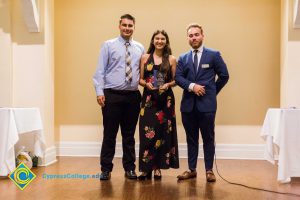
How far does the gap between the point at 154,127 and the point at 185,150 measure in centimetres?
178

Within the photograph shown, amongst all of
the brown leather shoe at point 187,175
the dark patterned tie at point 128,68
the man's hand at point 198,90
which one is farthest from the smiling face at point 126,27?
the brown leather shoe at point 187,175

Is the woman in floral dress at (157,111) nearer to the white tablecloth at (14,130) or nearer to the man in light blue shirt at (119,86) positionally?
the man in light blue shirt at (119,86)

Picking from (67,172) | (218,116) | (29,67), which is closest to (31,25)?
(29,67)

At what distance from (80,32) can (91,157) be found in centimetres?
162

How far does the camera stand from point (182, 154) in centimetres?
502

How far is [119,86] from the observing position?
11.1 feet

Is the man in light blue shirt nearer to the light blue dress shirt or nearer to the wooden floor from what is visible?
the light blue dress shirt

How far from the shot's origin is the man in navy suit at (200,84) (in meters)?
3.36

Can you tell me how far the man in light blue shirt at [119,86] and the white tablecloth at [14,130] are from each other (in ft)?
2.80

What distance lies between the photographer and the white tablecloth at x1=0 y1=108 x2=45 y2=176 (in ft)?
11.6

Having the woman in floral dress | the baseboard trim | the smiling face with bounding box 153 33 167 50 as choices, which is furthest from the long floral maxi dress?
the baseboard trim

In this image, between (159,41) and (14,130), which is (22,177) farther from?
(159,41)

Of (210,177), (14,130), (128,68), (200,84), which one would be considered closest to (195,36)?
(200,84)

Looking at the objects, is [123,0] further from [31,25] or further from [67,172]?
[67,172]
